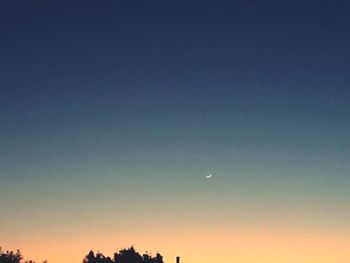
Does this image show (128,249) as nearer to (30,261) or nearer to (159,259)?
(159,259)

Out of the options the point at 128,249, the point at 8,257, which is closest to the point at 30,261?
the point at 8,257

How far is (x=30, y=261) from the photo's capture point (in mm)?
89125

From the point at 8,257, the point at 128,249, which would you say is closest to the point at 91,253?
the point at 128,249

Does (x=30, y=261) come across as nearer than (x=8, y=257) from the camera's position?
No

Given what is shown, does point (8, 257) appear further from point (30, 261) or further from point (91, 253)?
point (91, 253)

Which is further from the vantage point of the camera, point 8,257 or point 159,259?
point 159,259

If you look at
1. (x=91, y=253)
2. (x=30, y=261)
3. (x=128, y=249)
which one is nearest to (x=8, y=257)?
(x=30, y=261)

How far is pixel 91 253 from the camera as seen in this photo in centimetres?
8888

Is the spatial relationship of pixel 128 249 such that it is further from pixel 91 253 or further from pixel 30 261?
pixel 30 261

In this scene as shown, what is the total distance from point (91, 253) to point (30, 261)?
11070 millimetres

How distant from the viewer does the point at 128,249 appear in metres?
92.4

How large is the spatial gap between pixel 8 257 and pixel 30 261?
719 cm

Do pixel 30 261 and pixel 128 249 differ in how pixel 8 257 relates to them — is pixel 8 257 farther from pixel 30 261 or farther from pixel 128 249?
pixel 128 249

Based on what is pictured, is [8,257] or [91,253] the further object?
[91,253]
